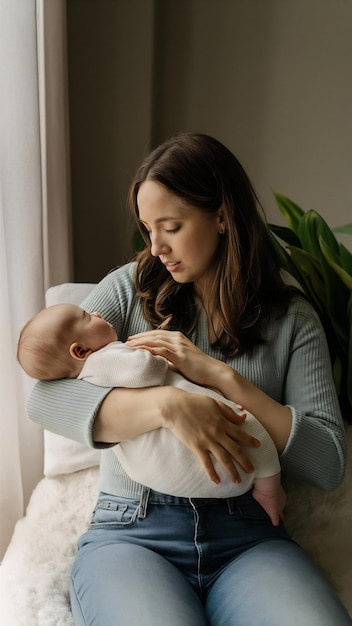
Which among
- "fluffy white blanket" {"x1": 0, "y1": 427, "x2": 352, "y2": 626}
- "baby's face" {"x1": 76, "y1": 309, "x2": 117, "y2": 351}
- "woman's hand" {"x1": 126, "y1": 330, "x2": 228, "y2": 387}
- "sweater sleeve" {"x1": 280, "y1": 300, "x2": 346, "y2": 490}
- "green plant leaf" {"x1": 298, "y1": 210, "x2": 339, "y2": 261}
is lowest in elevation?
"fluffy white blanket" {"x1": 0, "y1": 427, "x2": 352, "y2": 626}

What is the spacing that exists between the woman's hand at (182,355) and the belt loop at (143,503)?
8.9 inches

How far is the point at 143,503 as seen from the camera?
4.01ft

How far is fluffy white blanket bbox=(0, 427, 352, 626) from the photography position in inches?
47.5

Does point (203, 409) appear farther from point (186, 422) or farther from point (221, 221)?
point (221, 221)

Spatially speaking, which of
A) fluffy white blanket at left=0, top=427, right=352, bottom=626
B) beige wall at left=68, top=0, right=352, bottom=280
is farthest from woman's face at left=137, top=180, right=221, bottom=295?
beige wall at left=68, top=0, right=352, bottom=280

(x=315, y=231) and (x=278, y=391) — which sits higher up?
(x=315, y=231)

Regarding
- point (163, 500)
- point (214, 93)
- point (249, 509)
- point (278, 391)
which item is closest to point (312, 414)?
point (278, 391)

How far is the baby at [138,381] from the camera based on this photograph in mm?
1135

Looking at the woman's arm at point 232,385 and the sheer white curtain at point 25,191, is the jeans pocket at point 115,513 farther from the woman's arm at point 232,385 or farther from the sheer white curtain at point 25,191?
the sheer white curtain at point 25,191

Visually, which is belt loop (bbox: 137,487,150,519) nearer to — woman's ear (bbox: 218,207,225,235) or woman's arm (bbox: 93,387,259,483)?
woman's arm (bbox: 93,387,259,483)

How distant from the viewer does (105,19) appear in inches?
88.0

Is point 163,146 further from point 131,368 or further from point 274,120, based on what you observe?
point 274,120

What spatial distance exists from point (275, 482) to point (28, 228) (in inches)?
35.8

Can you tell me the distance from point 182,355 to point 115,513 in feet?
1.08
